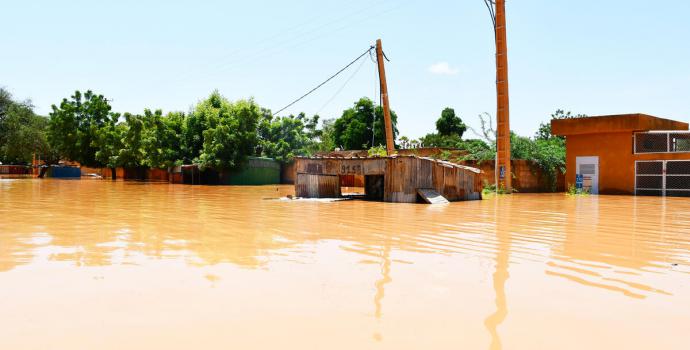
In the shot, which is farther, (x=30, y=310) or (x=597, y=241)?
(x=597, y=241)

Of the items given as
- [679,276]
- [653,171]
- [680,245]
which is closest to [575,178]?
[653,171]

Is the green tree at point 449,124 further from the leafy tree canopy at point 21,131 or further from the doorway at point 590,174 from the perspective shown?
the leafy tree canopy at point 21,131

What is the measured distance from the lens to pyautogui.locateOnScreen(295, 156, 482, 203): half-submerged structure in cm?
1853

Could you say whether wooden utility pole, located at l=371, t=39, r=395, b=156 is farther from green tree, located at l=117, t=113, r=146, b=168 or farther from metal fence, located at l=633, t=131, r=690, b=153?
green tree, located at l=117, t=113, r=146, b=168

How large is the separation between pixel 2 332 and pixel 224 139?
36.5 metres

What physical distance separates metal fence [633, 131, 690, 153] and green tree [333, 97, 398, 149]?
35469 mm

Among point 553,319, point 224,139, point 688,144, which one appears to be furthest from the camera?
point 224,139

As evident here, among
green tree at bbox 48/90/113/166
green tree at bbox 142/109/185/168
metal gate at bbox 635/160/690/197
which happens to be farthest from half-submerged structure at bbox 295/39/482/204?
green tree at bbox 48/90/113/166

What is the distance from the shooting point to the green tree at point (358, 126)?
61969 millimetres

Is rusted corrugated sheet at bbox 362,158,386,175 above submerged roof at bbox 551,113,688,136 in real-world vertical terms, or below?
below

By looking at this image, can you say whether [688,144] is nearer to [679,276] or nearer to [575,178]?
[575,178]

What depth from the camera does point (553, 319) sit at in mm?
4105

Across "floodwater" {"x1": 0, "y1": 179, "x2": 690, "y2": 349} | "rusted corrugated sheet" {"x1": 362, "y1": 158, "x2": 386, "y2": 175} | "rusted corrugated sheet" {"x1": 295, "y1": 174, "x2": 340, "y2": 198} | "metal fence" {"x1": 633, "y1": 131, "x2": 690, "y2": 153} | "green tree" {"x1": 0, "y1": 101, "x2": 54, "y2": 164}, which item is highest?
"green tree" {"x1": 0, "y1": 101, "x2": 54, "y2": 164}

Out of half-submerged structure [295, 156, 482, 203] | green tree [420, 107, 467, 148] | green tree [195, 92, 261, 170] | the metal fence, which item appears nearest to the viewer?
half-submerged structure [295, 156, 482, 203]
